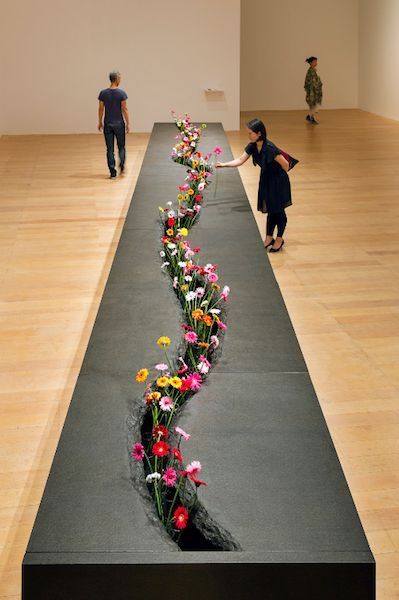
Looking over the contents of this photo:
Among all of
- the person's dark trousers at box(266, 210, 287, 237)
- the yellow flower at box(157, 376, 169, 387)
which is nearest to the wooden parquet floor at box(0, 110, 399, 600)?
the person's dark trousers at box(266, 210, 287, 237)

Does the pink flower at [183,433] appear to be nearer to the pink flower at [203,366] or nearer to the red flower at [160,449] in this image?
the red flower at [160,449]

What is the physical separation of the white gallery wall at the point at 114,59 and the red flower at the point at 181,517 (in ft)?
49.8

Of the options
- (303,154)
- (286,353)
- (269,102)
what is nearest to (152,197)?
(286,353)

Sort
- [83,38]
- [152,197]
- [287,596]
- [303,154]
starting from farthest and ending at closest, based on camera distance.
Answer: [83,38]
[303,154]
[152,197]
[287,596]

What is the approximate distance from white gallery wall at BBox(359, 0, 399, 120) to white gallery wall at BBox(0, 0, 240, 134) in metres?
3.63

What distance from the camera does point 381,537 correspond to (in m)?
3.43

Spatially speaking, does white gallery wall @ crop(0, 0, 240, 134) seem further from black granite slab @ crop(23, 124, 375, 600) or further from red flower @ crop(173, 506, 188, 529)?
red flower @ crop(173, 506, 188, 529)

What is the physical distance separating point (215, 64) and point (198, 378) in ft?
47.1

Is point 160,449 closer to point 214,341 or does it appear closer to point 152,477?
point 152,477

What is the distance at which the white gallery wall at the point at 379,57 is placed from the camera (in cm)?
1800

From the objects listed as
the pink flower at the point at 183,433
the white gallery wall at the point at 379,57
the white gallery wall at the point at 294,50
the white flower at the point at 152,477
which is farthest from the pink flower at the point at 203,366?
the white gallery wall at the point at 294,50

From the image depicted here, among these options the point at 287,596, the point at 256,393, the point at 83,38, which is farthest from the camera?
the point at 83,38

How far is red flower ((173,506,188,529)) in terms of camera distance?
2.49 metres

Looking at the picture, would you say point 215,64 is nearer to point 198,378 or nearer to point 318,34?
point 318,34
